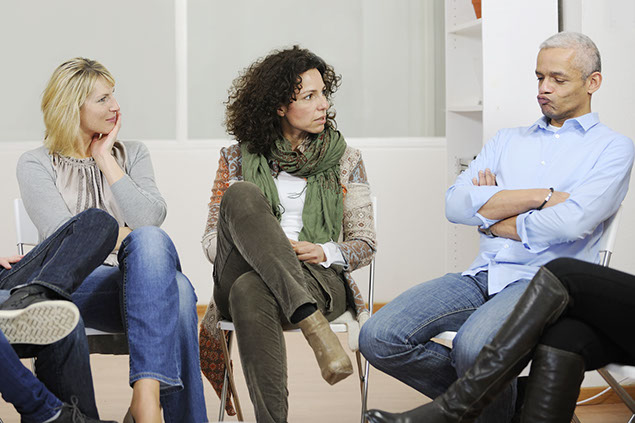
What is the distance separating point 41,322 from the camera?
191 cm

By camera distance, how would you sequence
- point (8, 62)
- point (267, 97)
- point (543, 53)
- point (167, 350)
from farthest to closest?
point (8, 62)
point (267, 97)
point (543, 53)
point (167, 350)

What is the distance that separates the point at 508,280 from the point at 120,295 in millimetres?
1171

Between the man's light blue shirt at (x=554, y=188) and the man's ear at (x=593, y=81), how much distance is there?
0.30 ft

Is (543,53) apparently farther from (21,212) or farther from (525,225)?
(21,212)

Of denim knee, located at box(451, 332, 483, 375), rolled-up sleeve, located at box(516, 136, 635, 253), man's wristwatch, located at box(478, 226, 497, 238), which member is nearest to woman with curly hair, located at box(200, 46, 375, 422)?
denim knee, located at box(451, 332, 483, 375)

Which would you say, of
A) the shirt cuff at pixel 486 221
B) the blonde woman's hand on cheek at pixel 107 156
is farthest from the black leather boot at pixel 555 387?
the blonde woman's hand on cheek at pixel 107 156

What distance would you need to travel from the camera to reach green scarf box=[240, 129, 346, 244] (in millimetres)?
2705

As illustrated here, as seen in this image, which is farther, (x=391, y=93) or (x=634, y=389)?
(x=391, y=93)

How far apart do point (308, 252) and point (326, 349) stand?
0.46 metres

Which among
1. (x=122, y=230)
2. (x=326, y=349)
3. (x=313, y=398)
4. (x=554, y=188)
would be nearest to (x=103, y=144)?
(x=122, y=230)

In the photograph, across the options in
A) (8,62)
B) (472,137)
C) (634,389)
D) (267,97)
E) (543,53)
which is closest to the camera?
(543,53)

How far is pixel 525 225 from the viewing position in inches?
90.4

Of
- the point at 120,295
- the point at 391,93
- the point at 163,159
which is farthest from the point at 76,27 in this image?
the point at 120,295

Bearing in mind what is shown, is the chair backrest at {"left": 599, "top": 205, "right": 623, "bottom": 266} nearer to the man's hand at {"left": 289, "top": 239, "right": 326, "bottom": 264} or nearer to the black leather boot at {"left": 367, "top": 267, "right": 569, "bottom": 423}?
the black leather boot at {"left": 367, "top": 267, "right": 569, "bottom": 423}
